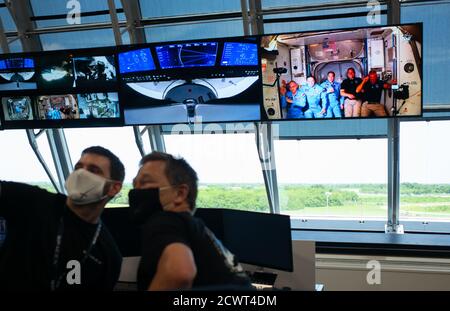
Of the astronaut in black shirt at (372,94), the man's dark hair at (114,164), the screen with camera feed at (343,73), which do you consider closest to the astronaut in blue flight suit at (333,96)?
the screen with camera feed at (343,73)

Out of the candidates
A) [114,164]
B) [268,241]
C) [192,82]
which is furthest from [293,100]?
[114,164]

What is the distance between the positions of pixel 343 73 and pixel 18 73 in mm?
2466

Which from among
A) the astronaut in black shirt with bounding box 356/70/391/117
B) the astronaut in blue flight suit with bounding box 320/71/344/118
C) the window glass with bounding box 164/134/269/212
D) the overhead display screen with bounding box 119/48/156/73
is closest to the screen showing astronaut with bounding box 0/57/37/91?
the overhead display screen with bounding box 119/48/156/73

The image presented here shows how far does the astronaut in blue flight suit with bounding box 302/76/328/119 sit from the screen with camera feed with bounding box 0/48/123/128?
1393 mm

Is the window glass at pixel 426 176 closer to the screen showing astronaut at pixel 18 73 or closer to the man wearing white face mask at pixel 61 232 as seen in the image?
the man wearing white face mask at pixel 61 232

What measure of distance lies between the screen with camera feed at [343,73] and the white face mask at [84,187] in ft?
7.03

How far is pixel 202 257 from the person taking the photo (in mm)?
874

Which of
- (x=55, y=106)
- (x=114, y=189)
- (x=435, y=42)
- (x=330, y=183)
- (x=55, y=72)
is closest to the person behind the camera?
(x=114, y=189)

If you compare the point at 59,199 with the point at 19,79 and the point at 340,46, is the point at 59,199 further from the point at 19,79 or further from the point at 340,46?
the point at 19,79

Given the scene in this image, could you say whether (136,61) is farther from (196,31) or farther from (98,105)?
(196,31)

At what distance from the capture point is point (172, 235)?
0.85 m

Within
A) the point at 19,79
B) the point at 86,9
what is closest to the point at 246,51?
the point at 86,9

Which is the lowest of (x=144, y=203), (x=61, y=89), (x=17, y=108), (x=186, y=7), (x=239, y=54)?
(x=144, y=203)
